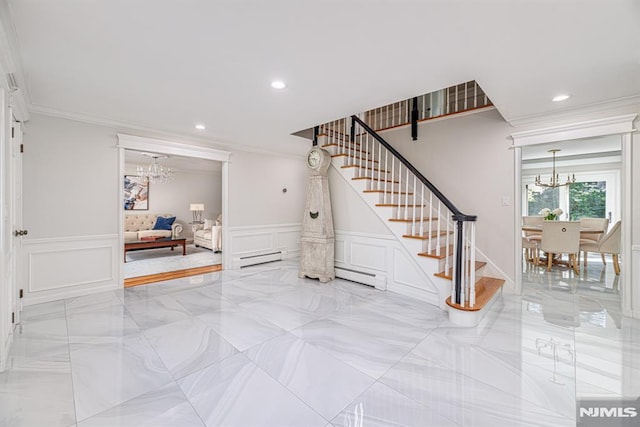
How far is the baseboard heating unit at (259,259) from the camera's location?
202 inches

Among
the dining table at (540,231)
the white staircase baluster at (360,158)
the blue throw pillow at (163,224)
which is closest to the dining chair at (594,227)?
the dining table at (540,231)

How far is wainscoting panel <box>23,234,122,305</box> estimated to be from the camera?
313 cm

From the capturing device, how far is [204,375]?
185cm

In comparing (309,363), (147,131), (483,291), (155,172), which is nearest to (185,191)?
(155,172)

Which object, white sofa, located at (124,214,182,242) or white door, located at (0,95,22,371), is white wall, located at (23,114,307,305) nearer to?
white door, located at (0,95,22,371)

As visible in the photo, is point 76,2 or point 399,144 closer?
point 76,2

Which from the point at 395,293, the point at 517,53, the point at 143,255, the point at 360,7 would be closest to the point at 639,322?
the point at 395,293

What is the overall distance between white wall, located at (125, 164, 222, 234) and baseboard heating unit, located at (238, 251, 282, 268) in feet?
13.2

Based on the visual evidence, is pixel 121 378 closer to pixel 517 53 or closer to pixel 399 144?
pixel 517 53

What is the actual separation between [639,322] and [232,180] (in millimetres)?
5651

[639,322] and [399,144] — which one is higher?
[399,144]

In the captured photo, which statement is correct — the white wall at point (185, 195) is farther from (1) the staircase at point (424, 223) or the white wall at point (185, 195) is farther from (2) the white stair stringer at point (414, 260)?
(2) the white stair stringer at point (414, 260)

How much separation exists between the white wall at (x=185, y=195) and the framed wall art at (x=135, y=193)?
0.11 meters

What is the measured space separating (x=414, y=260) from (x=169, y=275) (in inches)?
153
